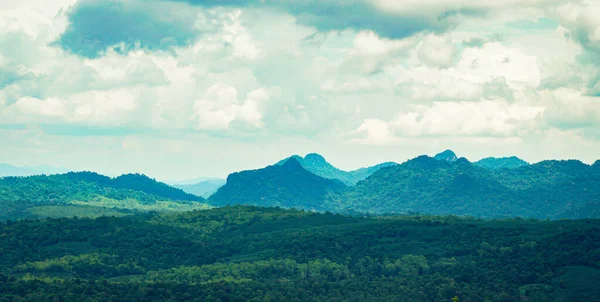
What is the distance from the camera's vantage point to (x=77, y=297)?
168 m

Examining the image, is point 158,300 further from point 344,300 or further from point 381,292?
point 381,292

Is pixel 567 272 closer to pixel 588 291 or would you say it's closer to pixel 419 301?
pixel 588 291

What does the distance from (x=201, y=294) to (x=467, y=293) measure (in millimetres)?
63537

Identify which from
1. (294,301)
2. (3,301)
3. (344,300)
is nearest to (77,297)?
(3,301)

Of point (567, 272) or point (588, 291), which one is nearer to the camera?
point (588, 291)

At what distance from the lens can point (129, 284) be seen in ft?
609

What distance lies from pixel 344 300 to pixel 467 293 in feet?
97.5

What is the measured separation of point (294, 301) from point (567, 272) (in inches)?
2877

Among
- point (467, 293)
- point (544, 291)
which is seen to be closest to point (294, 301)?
point (467, 293)

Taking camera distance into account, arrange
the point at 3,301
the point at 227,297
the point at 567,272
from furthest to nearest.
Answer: the point at 567,272 < the point at 227,297 < the point at 3,301

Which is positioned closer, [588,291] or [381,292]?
[588,291]

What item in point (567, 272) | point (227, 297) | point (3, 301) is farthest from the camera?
point (567, 272)

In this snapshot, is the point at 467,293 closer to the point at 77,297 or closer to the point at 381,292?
the point at 381,292

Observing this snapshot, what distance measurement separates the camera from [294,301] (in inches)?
7101
